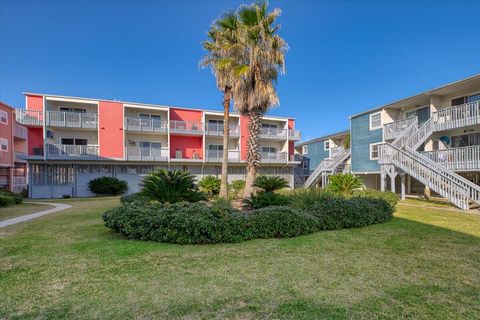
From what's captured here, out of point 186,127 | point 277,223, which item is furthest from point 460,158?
point 186,127

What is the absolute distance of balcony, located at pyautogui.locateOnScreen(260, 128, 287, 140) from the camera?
31116 mm

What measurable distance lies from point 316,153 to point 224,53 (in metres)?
26.5

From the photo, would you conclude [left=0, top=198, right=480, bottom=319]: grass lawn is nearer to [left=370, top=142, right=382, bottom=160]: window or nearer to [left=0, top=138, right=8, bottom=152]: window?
[left=370, top=142, right=382, bottom=160]: window

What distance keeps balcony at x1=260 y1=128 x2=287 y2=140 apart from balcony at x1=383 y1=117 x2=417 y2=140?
1179cm

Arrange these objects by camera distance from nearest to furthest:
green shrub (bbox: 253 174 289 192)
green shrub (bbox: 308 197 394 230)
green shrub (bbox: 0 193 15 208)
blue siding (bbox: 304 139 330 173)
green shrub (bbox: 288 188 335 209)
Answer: green shrub (bbox: 308 197 394 230) → green shrub (bbox: 288 188 335 209) → green shrub (bbox: 253 174 289 192) → green shrub (bbox: 0 193 15 208) → blue siding (bbox: 304 139 330 173)

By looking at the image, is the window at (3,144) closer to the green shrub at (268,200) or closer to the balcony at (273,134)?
the balcony at (273,134)

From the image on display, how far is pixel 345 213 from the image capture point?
8172 millimetres

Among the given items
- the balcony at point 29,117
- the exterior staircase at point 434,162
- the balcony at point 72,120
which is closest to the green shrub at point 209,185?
the balcony at point 72,120

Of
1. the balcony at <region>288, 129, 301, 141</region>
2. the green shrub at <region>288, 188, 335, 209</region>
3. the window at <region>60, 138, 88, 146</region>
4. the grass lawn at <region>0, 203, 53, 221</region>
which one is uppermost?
the balcony at <region>288, 129, 301, 141</region>

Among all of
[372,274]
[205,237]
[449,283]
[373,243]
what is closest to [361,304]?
[372,274]

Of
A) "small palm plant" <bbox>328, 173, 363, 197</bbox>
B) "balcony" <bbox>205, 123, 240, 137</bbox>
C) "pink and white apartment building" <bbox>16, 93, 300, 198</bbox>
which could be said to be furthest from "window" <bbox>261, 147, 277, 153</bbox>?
"small palm plant" <bbox>328, 173, 363, 197</bbox>

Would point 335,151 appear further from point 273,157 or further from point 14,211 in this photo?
point 14,211

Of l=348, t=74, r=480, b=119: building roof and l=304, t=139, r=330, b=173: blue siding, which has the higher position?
l=348, t=74, r=480, b=119: building roof

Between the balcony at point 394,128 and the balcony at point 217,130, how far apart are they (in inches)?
587
